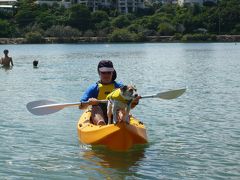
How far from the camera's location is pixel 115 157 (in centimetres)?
1230

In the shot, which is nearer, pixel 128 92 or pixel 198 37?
pixel 128 92

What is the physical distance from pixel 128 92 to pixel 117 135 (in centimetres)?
100

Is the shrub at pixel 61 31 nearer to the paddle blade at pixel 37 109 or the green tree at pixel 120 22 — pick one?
the green tree at pixel 120 22

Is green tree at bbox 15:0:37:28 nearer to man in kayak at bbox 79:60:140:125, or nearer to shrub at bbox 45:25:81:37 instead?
shrub at bbox 45:25:81:37

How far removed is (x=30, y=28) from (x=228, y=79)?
123 m

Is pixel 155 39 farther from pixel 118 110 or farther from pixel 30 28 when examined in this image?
pixel 118 110

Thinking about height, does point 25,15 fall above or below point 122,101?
above

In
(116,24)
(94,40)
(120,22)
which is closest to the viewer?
(94,40)

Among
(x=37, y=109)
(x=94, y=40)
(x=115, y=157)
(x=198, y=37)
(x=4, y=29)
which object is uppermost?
(x=37, y=109)

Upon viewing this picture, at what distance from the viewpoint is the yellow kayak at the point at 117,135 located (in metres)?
12.0

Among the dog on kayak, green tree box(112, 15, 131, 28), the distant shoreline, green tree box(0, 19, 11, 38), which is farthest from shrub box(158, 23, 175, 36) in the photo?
the dog on kayak

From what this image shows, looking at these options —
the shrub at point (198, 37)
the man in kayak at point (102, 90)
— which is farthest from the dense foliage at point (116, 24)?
the man in kayak at point (102, 90)

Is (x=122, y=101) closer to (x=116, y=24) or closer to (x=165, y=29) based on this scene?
(x=165, y=29)

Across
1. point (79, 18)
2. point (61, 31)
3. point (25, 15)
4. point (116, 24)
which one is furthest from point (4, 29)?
point (116, 24)
